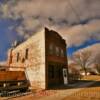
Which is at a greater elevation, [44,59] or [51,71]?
[44,59]

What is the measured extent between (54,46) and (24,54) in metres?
4.52

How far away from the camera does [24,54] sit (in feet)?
72.3

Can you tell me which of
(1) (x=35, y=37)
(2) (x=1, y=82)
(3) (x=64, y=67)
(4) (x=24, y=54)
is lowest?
(2) (x=1, y=82)

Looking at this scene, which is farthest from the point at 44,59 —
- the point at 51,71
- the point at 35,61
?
the point at 51,71

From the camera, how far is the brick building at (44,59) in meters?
17.8

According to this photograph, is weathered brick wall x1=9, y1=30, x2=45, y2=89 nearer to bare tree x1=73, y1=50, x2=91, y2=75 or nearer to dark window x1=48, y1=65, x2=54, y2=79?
dark window x1=48, y1=65, x2=54, y2=79

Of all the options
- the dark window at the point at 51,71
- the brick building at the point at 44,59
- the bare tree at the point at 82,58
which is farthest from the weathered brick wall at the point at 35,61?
the bare tree at the point at 82,58

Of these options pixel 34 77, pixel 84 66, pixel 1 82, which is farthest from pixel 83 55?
pixel 1 82

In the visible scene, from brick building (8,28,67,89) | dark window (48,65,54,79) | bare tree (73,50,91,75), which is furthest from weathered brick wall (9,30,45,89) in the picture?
bare tree (73,50,91,75)

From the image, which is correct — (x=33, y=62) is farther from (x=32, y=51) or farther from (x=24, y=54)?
(x=24, y=54)

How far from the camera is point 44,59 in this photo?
58.0 feet

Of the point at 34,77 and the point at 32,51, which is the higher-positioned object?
the point at 32,51

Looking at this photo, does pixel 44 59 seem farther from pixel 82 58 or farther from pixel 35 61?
pixel 82 58

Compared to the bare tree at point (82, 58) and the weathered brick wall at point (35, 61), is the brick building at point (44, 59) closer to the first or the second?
the weathered brick wall at point (35, 61)
